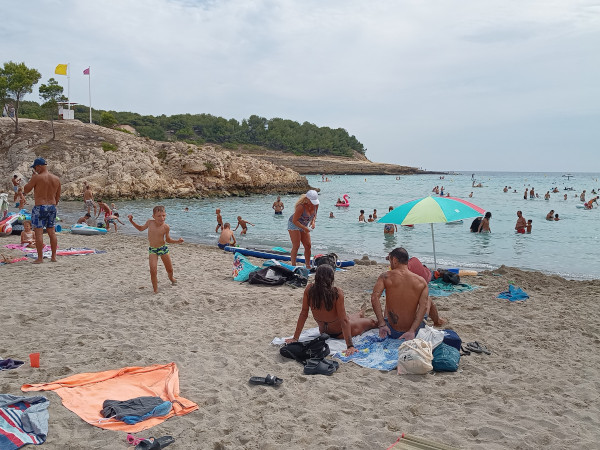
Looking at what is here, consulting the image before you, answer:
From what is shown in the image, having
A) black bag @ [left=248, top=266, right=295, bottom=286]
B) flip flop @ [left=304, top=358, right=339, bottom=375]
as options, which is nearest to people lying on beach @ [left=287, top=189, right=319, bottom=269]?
black bag @ [left=248, top=266, right=295, bottom=286]

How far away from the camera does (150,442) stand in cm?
318

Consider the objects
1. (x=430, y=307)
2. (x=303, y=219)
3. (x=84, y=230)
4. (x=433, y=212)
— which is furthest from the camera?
(x=84, y=230)

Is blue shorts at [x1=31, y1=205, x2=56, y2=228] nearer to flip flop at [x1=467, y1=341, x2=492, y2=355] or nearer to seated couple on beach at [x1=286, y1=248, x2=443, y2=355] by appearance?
seated couple on beach at [x1=286, y1=248, x2=443, y2=355]

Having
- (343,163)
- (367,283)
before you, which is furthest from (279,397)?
(343,163)

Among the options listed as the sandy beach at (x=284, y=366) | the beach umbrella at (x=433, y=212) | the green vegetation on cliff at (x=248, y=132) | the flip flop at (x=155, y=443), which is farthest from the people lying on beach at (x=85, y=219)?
the green vegetation on cliff at (x=248, y=132)

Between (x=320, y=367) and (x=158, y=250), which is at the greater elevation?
(x=158, y=250)

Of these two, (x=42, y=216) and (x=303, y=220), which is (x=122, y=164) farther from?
(x=303, y=220)

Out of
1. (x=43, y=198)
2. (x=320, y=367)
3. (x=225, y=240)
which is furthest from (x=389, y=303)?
(x=225, y=240)

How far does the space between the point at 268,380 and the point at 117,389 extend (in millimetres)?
1312

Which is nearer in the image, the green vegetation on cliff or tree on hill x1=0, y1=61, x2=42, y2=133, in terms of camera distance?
tree on hill x1=0, y1=61, x2=42, y2=133

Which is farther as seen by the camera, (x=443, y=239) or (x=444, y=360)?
(x=443, y=239)

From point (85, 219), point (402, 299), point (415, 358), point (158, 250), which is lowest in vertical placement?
point (415, 358)

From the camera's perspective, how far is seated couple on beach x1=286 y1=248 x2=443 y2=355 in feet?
16.6

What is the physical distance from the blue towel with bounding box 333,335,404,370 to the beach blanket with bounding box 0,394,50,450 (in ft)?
9.05
